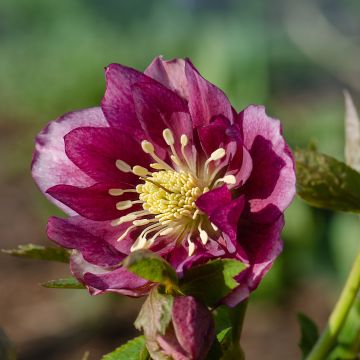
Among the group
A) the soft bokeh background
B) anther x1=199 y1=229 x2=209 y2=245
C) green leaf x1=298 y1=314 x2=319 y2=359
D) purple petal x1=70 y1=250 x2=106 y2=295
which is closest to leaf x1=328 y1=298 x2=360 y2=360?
green leaf x1=298 y1=314 x2=319 y2=359

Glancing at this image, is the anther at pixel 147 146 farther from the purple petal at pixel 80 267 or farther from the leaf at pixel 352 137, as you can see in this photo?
the leaf at pixel 352 137

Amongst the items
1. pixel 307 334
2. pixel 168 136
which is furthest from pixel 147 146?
pixel 307 334

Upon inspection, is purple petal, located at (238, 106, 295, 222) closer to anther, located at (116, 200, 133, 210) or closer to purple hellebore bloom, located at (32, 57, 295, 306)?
purple hellebore bloom, located at (32, 57, 295, 306)

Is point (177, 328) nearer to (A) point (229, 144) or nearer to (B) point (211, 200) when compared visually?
(B) point (211, 200)

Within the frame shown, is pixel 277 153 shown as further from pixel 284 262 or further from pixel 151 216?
pixel 284 262

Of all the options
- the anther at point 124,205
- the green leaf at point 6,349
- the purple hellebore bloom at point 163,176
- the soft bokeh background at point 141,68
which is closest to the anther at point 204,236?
the purple hellebore bloom at point 163,176

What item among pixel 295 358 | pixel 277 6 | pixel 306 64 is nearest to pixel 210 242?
pixel 295 358
